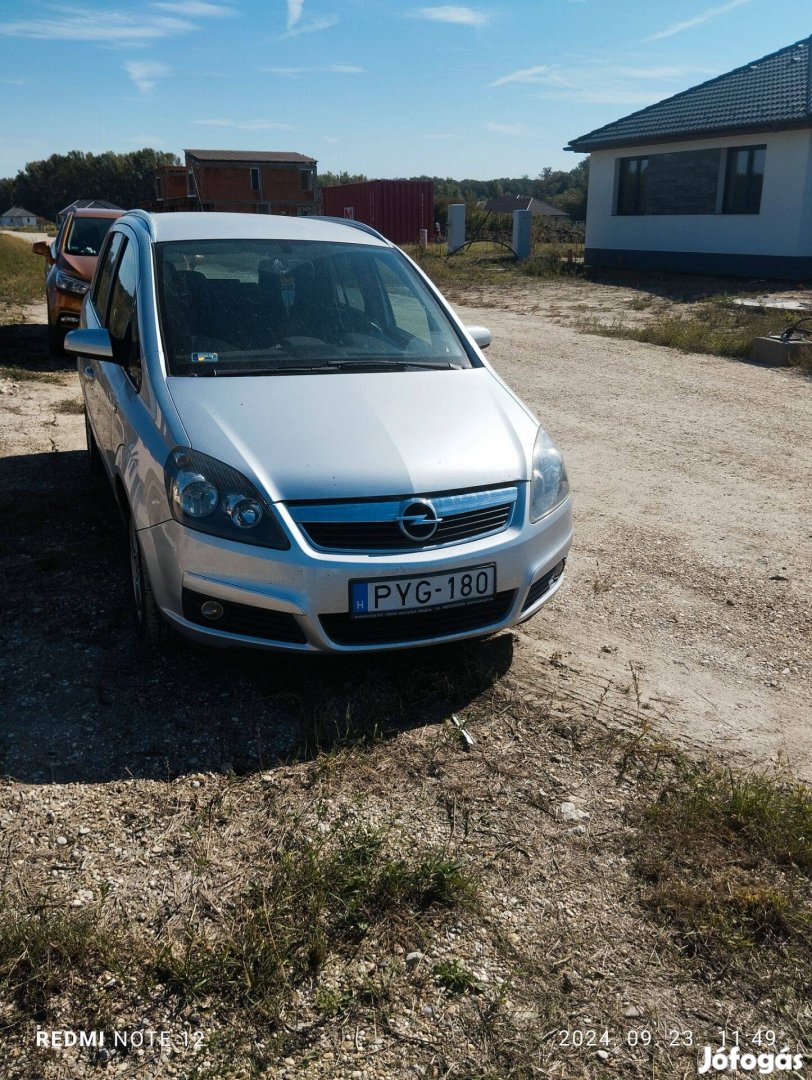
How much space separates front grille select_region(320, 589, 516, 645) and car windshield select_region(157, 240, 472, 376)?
4.16ft

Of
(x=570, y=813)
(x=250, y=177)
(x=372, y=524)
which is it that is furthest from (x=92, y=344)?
(x=250, y=177)

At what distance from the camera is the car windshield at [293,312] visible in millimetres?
4098

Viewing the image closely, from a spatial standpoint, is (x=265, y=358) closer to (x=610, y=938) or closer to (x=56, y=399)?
(x=610, y=938)

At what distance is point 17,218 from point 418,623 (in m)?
107

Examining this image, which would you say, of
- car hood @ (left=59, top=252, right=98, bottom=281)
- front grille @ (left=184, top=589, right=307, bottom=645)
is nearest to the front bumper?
front grille @ (left=184, top=589, right=307, bottom=645)

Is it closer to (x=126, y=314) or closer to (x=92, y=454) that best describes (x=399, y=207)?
(x=92, y=454)

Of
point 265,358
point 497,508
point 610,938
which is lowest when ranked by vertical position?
point 610,938

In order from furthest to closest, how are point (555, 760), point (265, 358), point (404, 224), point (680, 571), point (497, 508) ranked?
1. point (404, 224)
2. point (680, 571)
3. point (265, 358)
4. point (497, 508)
5. point (555, 760)

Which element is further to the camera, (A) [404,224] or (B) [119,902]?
(A) [404,224]

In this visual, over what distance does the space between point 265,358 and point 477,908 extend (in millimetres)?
2487

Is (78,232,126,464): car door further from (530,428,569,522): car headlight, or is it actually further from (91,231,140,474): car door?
(530,428,569,522): car headlight

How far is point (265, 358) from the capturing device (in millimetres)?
4113

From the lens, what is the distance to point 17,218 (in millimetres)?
97375

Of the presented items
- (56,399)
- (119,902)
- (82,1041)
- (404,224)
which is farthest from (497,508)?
(404,224)
